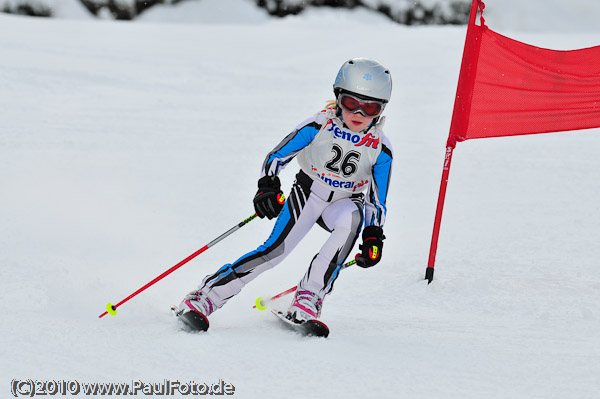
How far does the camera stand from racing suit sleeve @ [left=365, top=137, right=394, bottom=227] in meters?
4.16

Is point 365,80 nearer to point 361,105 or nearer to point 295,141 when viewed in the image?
point 361,105

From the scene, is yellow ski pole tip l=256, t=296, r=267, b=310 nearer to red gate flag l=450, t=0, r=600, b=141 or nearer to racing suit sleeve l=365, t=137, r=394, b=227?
racing suit sleeve l=365, t=137, r=394, b=227

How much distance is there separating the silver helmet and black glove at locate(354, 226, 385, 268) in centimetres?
72

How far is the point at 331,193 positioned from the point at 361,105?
0.54 metres

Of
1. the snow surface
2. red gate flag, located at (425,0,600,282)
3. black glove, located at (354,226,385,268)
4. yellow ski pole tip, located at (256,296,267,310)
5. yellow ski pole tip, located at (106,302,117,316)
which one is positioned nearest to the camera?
the snow surface

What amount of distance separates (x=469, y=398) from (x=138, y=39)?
572 inches

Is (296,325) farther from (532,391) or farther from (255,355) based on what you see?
(532,391)

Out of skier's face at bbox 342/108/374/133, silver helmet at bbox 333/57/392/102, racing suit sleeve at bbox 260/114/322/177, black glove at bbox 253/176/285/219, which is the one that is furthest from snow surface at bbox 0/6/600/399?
silver helmet at bbox 333/57/392/102

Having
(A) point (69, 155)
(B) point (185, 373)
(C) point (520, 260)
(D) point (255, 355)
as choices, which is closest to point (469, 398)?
(D) point (255, 355)

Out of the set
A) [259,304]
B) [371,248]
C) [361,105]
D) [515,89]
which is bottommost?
[259,304]

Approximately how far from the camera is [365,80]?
402cm

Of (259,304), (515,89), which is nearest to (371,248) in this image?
(259,304)

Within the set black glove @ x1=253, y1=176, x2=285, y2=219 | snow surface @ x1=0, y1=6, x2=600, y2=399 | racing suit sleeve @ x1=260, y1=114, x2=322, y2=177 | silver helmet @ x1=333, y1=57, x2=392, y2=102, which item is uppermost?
silver helmet @ x1=333, y1=57, x2=392, y2=102

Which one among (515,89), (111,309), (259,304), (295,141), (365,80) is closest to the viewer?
(111,309)
